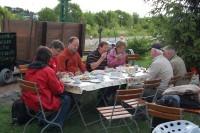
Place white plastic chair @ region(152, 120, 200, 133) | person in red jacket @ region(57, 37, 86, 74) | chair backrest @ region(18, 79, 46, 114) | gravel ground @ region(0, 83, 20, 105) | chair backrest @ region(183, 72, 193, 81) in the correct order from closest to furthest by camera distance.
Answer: white plastic chair @ region(152, 120, 200, 133) → chair backrest @ region(18, 79, 46, 114) → person in red jacket @ region(57, 37, 86, 74) → chair backrest @ region(183, 72, 193, 81) → gravel ground @ region(0, 83, 20, 105)

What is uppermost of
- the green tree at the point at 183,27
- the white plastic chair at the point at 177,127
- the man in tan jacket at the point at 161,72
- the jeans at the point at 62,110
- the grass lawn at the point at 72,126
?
the green tree at the point at 183,27

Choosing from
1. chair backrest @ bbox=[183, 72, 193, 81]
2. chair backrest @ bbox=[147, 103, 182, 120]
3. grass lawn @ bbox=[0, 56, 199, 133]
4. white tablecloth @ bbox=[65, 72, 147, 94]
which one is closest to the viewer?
chair backrest @ bbox=[147, 103, 182, 120]

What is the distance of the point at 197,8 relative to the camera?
997 cm

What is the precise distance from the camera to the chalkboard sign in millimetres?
10602

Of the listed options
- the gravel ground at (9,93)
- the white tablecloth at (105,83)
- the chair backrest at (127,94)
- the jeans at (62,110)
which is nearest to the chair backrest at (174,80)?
the white tablecloth at (105,83)

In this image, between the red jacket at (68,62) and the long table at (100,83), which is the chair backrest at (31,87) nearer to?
the long table at (100,83)

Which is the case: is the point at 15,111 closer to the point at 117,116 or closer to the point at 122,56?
the point at 117,116

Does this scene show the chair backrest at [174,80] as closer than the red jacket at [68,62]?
Yes

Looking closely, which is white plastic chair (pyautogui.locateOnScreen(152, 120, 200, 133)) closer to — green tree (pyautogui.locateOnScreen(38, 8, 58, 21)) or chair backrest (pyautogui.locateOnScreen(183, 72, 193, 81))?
chair backrest (pyautogui.locateOnScreen(183, 72, 193, 81))

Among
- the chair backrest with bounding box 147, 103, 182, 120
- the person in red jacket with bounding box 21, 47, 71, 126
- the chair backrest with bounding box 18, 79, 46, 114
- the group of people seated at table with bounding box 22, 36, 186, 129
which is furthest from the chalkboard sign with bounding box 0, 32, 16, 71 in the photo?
the chair backrest with bounding box 147, 103, 182, 120

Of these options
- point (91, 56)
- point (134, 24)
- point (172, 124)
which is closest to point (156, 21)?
point (91, 56)

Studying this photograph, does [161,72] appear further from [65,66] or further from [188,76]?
[65,66]

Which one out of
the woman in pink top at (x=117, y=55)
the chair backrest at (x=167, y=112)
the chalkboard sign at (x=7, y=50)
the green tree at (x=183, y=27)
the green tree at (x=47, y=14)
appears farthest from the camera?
the green tree at (x=47, y=14)

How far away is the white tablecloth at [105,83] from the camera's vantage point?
6.64 meters
